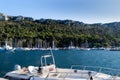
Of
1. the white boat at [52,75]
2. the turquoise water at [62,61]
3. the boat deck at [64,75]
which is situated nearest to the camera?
the boat deck at [64,75]

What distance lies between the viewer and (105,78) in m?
25.2

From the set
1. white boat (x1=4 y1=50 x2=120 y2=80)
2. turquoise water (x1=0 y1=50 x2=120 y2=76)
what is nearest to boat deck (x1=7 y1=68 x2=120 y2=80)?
white boat (x1=4 y1=50 x2=120 y2=80)

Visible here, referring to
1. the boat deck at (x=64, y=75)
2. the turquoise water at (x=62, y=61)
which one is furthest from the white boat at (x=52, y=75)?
the turquoise water at (x=62, y=61)

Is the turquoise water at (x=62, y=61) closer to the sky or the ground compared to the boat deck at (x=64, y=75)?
closer to the ground

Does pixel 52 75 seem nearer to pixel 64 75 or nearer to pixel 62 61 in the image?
pixel 64 75

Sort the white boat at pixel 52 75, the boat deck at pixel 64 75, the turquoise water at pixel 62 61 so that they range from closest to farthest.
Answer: the boat deck at pixel 64 75 < the white boat at pixel 52 75 < the turquoise water at pixel 62 61

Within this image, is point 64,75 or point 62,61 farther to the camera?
point 62,61

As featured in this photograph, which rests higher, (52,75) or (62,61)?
(52,75)

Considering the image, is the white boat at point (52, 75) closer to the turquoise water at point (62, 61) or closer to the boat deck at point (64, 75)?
the boat deck at point (64, 75)

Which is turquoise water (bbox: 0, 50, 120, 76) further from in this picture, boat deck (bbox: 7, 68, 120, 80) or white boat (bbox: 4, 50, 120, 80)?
boat deck (bbox: 7, 68, 120, 80)

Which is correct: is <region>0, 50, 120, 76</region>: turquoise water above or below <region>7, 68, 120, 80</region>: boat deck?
below

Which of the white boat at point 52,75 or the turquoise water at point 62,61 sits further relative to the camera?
the turquoise water at point 62,61

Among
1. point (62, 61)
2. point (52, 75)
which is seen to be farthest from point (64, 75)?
point (62, 61)

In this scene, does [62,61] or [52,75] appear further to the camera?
[62,61]
